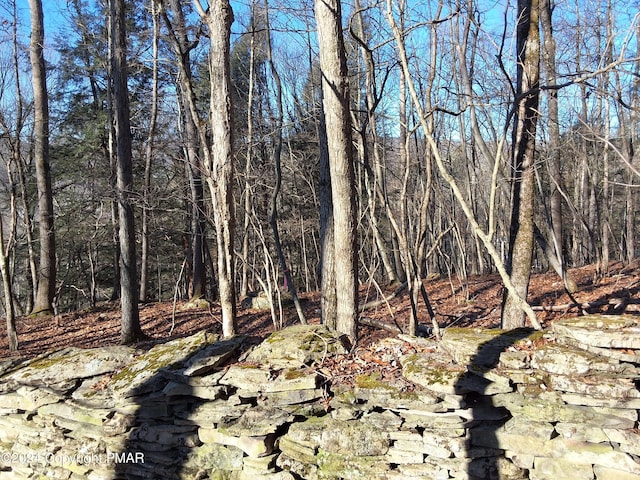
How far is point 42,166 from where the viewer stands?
12180mm

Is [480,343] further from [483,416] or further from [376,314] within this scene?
[376,314]

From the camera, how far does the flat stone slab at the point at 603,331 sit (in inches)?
141

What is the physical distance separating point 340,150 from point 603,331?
2971 millimetres

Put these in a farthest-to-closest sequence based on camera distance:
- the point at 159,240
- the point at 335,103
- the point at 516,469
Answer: the point at 159,240, the point at 335,103, the point at 516,469

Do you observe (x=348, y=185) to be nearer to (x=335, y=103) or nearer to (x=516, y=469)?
(x=335, y=103)

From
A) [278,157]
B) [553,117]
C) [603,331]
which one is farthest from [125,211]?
[553,117]

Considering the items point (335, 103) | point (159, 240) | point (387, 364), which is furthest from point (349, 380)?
point (159, 240)

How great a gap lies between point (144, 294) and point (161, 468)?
418 inches

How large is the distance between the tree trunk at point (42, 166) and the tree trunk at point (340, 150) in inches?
387

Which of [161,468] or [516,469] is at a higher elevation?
[516,469]

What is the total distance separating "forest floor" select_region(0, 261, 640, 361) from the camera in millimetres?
6488

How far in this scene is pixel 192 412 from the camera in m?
4.32

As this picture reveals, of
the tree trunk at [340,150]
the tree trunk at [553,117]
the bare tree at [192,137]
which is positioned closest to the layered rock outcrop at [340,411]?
the tree trunk at [340,150]

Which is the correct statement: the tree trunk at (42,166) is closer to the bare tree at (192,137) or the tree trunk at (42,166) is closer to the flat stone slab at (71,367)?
the bare tree at (192,137)
